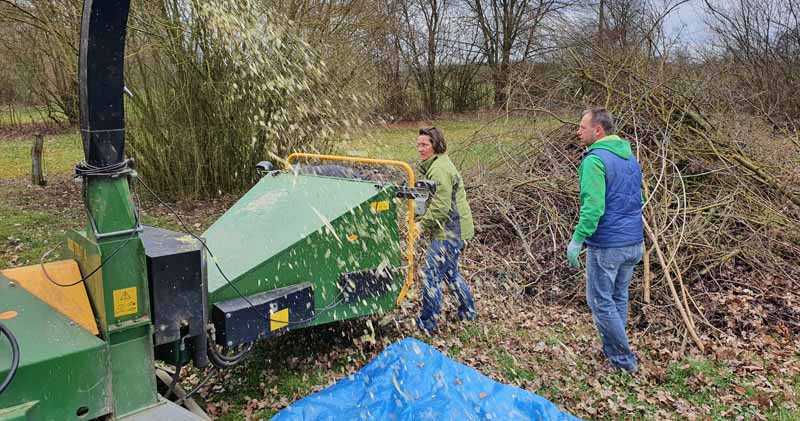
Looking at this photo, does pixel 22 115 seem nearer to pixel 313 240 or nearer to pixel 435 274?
pixel 435 274

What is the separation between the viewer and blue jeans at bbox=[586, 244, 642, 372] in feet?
12.6

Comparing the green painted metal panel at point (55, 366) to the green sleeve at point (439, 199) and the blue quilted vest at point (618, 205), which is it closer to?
the green sleeve at point (439, 199)

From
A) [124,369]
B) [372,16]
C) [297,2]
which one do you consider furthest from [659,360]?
[372,16]

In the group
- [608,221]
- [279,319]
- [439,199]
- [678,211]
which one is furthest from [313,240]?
[678,211]

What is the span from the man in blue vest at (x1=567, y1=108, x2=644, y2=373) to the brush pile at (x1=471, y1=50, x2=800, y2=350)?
3.23 ft

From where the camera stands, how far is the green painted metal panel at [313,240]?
10.9ft

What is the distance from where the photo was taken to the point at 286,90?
805 centimetres

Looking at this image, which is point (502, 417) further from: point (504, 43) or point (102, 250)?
point (504, 43)

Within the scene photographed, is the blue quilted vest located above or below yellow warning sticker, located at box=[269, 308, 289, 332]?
above

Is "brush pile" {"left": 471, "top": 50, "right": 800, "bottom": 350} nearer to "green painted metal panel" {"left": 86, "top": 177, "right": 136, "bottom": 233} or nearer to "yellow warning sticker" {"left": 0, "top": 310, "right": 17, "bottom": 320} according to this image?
"green painted metal panel" {"left": 86, "top": 177, "right": 136, "bottom": 233}

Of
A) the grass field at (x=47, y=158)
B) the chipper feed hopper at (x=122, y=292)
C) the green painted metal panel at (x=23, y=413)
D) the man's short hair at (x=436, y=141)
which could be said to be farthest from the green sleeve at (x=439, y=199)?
the grass field at (x=47, y=158)

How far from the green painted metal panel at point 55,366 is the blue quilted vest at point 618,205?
2.94 meters

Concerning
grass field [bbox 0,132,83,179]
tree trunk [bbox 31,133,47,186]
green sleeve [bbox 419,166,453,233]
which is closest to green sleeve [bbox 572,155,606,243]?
green sleeve [bbox 419,166,453,233]

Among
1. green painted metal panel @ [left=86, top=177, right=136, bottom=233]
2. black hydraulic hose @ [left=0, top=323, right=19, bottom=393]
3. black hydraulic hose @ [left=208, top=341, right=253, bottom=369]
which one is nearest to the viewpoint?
black hydraulic hose @ [left=0, top=323, right=19, bottom=393]
